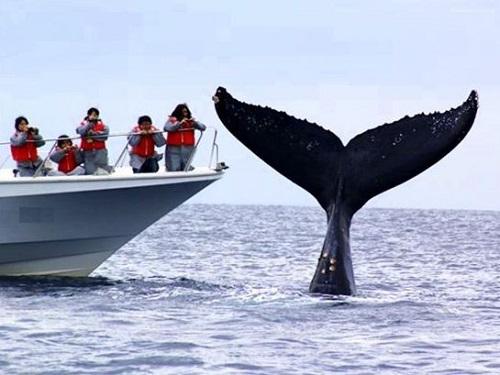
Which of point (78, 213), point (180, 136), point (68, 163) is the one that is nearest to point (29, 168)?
point (68, 163)

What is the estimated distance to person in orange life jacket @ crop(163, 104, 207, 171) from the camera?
2011 cm

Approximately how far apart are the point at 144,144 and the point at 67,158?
4.06ft

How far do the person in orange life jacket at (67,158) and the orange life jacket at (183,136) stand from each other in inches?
56.9

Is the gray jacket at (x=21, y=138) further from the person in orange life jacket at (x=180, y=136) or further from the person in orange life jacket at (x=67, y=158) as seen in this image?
the person in orange life jacket at (x=180, y=136)

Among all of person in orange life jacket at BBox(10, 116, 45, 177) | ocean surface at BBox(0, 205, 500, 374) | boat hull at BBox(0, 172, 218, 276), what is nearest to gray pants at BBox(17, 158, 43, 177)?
person in orange life jacket at BBox(10, 116, 45, 177)

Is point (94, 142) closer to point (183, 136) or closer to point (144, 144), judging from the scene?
point (144, 144)

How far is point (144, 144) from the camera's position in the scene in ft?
67.9

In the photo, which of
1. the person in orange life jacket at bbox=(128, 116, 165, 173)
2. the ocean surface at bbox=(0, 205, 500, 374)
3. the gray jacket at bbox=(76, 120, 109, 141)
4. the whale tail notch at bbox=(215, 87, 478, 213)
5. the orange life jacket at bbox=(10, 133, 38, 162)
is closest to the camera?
the ocean surface at bbox=(0, 205, 500, 374)

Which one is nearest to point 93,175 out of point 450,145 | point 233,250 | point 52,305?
point 52,305

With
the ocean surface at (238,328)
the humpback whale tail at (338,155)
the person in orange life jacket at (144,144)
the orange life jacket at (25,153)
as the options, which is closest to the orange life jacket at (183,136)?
the person in orange life jacket at (144,144)

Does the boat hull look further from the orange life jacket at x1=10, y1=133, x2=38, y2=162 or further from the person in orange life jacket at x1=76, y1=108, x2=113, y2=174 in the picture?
the orange life jacket at x1=10, y1=133, x2=38, y2=162

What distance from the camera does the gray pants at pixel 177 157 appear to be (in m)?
20.8

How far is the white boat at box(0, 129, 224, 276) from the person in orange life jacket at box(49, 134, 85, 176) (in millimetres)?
434

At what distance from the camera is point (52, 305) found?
17.7 m
